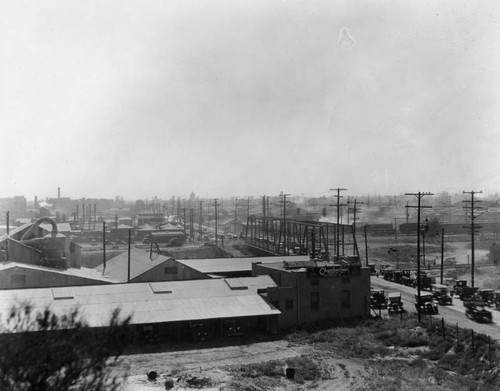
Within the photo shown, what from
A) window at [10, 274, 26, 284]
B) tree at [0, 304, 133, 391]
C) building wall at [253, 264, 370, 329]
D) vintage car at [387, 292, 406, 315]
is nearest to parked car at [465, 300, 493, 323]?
vintage car at [387, 292, 406, 315]

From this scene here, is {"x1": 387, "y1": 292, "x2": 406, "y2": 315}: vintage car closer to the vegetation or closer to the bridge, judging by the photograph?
the vegetation

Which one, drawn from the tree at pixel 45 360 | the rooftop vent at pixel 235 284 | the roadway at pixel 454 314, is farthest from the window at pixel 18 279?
the roadway at pixel 454 314

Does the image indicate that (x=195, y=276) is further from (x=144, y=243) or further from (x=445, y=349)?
(x=144, y=243)

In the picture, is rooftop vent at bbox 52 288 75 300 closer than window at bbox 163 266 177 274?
Yes

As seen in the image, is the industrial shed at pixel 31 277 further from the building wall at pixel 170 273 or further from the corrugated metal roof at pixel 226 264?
the corrugated metal roof at pixel 226 264

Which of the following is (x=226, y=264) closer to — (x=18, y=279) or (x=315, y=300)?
(x=315, y=300)

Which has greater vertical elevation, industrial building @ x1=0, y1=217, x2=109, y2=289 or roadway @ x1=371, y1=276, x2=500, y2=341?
industrial building @ x1=0, y1=217, x2=109, y2=289

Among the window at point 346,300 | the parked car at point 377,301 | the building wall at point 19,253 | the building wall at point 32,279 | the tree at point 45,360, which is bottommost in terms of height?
the parked car at point 377,301

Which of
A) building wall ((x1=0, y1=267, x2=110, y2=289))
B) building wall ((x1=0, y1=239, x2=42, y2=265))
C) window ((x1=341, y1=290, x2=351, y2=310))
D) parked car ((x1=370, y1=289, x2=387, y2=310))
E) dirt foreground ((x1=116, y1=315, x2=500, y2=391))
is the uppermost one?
building wall ((x1=0, y1=239, x2=42, y2=265))
